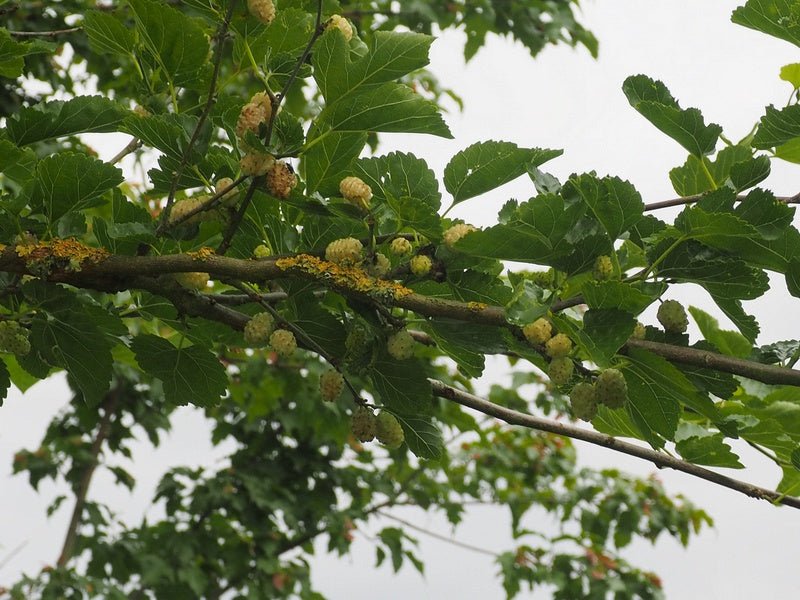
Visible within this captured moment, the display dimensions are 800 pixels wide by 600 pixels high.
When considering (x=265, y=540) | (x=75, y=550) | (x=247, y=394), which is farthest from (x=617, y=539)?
(x=75, y=550)

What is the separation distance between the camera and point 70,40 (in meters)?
3.18

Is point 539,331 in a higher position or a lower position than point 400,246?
lower

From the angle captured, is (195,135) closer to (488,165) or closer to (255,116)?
(255,116)

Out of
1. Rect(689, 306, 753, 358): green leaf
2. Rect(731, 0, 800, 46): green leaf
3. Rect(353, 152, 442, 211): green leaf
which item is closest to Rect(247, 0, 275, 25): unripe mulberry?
Rect(353, 152, 442, 211): green leaf

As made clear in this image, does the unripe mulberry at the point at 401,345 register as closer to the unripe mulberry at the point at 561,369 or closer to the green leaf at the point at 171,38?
the unripe mulberry at the point at 561,369

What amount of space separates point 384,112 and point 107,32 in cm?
44

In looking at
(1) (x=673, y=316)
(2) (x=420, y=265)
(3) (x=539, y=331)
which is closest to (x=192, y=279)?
(2) (x=420, y=265)

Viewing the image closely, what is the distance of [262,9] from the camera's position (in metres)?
0.96

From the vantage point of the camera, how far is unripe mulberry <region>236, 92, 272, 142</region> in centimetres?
94

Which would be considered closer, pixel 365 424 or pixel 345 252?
pixel 345 252

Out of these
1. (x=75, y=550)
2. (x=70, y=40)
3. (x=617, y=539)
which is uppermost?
(x=70, y=40)

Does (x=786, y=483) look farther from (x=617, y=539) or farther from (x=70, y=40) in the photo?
(x=617, y=539)

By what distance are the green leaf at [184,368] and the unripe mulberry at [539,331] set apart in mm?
486

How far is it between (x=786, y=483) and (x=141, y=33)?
101cm
